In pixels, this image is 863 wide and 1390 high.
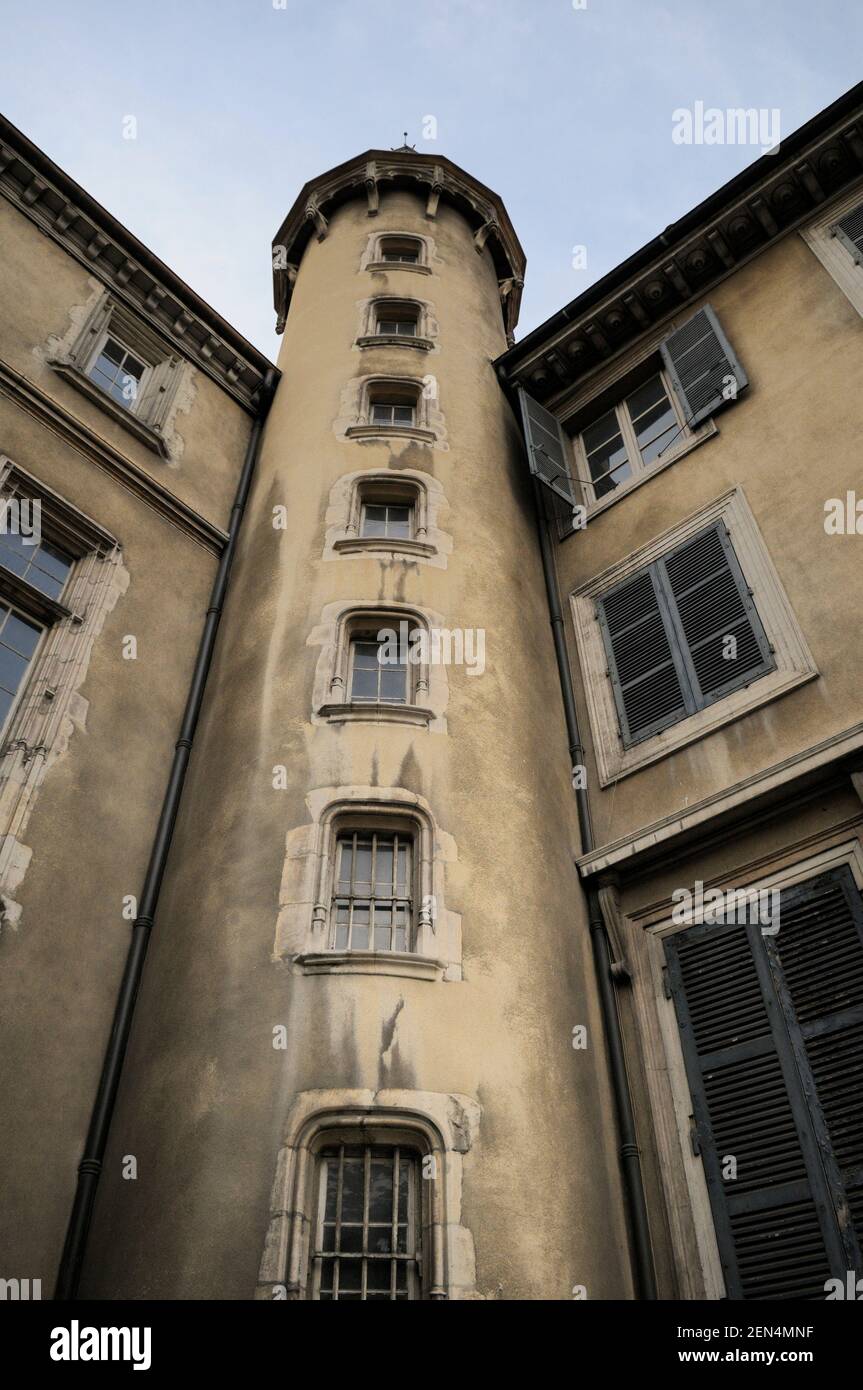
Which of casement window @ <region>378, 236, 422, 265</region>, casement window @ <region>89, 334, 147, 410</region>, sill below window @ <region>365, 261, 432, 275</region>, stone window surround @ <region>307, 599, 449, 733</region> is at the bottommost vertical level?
stone window surround @ <region>307, 599, 449, 733</region>

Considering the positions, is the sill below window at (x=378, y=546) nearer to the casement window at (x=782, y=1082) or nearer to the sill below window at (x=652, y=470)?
the sill below window at (x=652, y=470)

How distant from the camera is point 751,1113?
9.01 meters

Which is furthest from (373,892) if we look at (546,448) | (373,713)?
(546,448)

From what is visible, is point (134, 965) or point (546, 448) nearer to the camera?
point (134, 965)

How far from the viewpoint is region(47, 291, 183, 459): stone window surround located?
1434cm

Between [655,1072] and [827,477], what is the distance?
681cm

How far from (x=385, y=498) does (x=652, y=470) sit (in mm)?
3756

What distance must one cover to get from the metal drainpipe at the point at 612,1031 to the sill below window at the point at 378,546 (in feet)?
7.46

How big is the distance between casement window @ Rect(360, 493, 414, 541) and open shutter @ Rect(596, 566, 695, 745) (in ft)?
9.60

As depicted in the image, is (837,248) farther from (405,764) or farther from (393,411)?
(405,764)

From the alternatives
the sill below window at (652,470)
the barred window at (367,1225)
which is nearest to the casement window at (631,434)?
the sill below window at (652,470)

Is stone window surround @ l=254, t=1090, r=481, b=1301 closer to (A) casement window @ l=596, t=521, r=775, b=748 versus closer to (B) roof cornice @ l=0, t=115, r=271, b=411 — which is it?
(A) casement window @ l=596, t=521, r=775, b=748

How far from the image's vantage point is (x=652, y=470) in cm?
1466

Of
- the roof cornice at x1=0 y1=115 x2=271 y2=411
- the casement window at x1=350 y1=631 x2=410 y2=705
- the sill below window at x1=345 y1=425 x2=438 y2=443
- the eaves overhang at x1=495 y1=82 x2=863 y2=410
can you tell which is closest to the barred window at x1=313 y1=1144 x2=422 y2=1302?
the casement window at x1=350 y1=631 x2=410 y2=705
